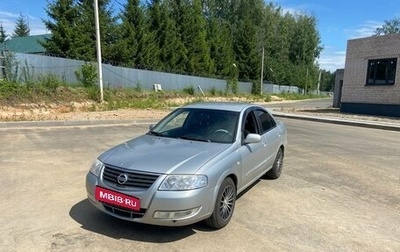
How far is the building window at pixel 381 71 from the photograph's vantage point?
22094mm

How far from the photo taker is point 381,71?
2291cm

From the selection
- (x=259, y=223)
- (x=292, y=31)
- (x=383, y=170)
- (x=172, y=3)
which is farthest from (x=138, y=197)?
(x=292, y=31)

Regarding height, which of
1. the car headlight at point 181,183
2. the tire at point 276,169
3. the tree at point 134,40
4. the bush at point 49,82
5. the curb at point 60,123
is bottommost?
the curb at point 60,123

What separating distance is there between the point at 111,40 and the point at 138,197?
94.5ft

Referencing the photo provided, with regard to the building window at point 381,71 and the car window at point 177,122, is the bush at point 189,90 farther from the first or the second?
the car window at point 177,122

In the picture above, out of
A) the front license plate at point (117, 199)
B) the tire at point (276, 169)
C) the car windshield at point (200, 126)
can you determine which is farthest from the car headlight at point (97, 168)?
the tire at point (276, 169)

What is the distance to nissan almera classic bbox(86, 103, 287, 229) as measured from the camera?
139 inches

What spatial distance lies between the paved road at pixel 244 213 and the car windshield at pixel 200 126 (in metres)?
1.10

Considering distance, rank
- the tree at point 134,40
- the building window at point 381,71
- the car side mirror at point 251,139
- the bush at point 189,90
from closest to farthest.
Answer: the car side mirror at point 251,139
the building window at point 381,71
the tree at point 134,40
the bush at point 189,90

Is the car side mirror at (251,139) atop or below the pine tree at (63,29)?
below

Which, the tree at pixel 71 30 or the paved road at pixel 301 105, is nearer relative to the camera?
the tree at pixel 71 30

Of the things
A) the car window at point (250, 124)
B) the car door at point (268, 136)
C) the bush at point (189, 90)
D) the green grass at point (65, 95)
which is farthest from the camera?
the bush at point (189, 90)

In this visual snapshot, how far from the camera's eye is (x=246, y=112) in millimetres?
5215

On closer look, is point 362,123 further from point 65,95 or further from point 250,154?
point 65,95
